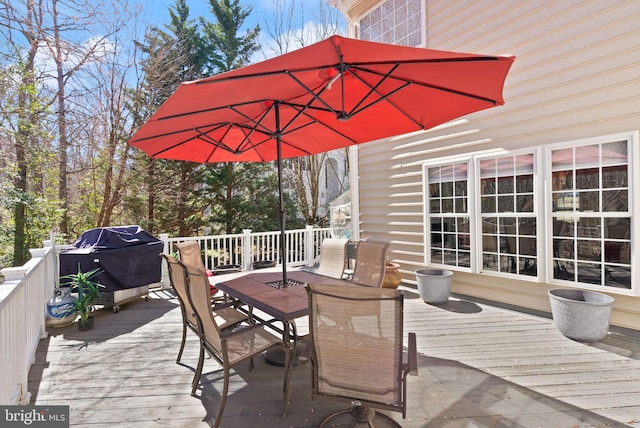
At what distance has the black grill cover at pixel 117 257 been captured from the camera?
433 cm

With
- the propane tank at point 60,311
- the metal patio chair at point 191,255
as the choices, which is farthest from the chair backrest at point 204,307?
the propane tank at point 60,311

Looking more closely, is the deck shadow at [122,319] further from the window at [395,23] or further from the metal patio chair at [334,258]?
the window at [395,23]

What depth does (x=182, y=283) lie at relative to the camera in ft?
8.32

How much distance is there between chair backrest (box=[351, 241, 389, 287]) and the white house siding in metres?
2.17

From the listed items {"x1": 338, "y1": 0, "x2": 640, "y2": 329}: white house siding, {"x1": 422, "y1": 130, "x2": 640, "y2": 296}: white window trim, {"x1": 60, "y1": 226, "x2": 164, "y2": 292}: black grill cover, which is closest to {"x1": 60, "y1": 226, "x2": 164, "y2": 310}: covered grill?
{"x1": 60, "y1": 226, "x2": 164, "y2": 292}: black grill cover

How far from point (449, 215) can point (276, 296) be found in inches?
133

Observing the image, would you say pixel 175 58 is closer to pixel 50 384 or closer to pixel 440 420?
pixel 50 384

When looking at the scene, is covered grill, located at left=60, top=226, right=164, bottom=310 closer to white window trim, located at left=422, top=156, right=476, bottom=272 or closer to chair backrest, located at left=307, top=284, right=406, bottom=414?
chair backrest, located at left=307, top=284, right=406, bottom=414

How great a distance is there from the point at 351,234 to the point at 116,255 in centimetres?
428

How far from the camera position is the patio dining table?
2393 mm

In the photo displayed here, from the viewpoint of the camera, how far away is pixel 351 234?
6.96m

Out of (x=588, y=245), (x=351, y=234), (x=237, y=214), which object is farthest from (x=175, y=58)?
(x=588, y=245)

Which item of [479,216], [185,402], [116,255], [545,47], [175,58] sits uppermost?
[175,58]

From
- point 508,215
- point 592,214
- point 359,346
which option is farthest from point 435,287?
point 359,346
